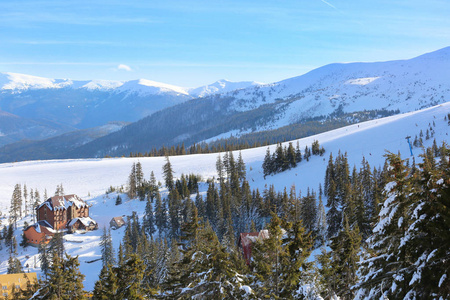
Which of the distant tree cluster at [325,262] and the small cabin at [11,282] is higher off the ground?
the distant tree cluster at [325,262]

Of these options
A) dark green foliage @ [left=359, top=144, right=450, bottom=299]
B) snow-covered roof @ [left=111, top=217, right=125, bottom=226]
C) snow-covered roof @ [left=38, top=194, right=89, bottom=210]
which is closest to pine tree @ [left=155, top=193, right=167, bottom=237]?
snow-covered roof @ [left=111, top=217, right=125, bottom=226]

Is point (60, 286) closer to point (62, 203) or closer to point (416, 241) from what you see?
point (416, 241)

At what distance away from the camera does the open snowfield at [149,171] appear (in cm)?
9053

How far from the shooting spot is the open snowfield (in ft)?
297

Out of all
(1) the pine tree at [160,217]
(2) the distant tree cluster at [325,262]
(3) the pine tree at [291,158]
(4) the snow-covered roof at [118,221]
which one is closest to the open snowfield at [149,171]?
(3) the pine tree at [291,158]

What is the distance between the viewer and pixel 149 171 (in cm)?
14188

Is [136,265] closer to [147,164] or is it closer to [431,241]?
[431,241]

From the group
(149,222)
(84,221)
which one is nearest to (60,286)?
(149,222)

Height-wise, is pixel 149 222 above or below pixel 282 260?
below

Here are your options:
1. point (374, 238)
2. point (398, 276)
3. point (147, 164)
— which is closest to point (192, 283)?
point (374, 238)

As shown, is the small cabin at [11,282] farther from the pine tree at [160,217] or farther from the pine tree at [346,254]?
the pine tree at [346,254]

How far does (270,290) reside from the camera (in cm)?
1981

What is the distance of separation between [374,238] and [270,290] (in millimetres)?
9220

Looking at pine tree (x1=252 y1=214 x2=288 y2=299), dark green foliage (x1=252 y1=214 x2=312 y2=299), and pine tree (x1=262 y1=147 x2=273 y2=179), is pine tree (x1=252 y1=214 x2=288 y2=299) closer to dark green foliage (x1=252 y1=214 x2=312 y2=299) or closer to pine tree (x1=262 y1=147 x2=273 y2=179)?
dark green foliage (x1=252 y1=214 x2=312 y2=299)
